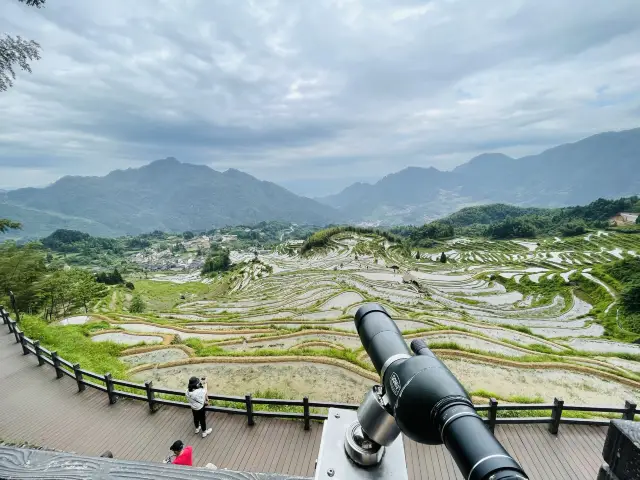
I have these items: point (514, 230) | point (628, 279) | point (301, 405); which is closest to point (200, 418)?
point (301, 405)

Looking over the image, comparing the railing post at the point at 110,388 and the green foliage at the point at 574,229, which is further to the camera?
the green foliage at the point at 574,229

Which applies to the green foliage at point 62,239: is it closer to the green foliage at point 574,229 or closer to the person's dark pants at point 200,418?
the person's dark pants at point 200,418

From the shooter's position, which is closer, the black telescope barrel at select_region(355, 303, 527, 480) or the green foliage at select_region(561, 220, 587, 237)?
the black telescope barrel at select_region(355, 303, 527, 480)

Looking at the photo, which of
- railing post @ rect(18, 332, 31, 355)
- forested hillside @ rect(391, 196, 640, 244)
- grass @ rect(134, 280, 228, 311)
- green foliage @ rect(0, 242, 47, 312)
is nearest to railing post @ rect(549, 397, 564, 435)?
railing post @ rect(18, 332, 31, 355)

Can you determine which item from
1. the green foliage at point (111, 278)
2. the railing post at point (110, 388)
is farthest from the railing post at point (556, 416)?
the green foliage at point (111, 278)

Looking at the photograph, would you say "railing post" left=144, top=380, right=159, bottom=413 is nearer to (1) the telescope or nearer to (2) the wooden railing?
(2) the wooden railing

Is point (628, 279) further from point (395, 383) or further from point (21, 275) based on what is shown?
point (21, 275)

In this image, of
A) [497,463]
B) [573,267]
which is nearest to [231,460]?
[497,463]
